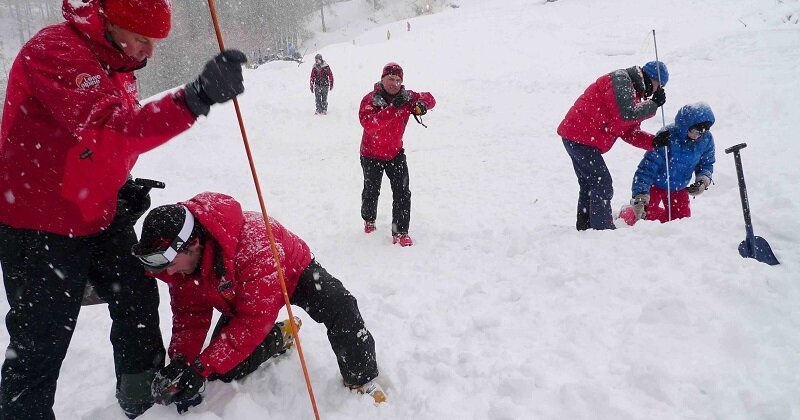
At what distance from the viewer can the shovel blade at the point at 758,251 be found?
11.0 ft

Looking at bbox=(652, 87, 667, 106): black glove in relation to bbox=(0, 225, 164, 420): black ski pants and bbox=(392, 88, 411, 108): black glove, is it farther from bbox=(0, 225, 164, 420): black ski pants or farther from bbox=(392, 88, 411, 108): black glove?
bbox=(0, 225, 164, 420): black ski pants

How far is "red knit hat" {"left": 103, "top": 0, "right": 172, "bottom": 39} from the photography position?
1.92 metres

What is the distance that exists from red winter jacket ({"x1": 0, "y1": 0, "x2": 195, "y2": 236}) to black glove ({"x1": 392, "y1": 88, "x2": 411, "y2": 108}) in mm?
2925

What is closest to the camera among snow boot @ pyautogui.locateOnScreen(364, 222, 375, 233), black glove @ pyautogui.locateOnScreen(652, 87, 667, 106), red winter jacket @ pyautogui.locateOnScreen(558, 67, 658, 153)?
red winter jacket @ pyautogui.locateOnScreen(558, 67, 658, 153)

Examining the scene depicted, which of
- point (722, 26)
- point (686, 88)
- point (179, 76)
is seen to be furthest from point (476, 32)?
point (179, 76)

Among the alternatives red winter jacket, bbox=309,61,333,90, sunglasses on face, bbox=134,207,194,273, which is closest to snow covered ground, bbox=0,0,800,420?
sunglasses on face, bbox=134,207,194,273

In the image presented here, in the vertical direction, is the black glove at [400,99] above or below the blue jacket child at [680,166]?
above

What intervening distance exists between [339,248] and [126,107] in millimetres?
3706

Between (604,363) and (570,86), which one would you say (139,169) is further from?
(570,86)

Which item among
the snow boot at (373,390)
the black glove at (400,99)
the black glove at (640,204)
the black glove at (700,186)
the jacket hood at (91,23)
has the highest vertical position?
the jacket hood at (91,23)

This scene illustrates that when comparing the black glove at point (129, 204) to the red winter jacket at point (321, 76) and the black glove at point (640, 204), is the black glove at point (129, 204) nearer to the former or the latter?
the black glove at point (640, 204)

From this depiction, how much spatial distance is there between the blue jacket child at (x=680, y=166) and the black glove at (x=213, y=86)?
472 centimetres

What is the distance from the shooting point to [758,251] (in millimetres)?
3443

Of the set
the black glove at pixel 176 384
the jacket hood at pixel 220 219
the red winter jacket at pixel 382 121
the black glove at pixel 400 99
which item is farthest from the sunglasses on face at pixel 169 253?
the black glove at pixel 400 99
